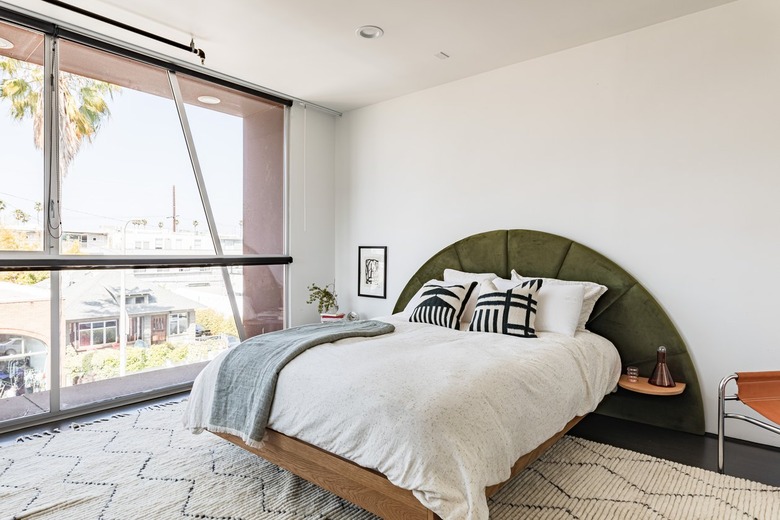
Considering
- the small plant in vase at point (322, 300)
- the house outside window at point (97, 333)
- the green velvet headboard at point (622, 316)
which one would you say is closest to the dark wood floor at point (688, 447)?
the green velvet headboard at point (622, 316)

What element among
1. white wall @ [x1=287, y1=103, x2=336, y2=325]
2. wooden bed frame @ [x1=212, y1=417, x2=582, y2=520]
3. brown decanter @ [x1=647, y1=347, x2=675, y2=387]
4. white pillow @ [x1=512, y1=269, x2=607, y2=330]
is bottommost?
wooden bed frame @ [x1=212, y1=417, x2=582, y2=520]

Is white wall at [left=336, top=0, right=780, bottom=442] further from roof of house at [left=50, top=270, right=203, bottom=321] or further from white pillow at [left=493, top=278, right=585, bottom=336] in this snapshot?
roof of house at [left=50, top=270, right=203, bottom=321]

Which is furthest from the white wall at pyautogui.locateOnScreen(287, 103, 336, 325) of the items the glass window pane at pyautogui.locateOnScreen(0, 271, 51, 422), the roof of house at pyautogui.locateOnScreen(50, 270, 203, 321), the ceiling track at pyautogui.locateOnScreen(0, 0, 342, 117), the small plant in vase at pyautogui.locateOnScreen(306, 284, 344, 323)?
the glass window pane at pyautogui.locateOnScreen(0, 271, 51, 422)

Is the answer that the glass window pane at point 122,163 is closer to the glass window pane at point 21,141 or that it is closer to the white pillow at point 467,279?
the glass window pane at point 21,141

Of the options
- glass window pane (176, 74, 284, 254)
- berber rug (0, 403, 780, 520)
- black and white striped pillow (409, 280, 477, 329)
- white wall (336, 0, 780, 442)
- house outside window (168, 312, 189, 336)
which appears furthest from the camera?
glass window pane (176, 74, 284, 254)

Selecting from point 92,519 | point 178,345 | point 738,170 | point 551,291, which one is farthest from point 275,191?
point 738,170

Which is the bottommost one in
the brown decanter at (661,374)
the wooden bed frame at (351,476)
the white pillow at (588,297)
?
the wooden bed frame at (351,476)

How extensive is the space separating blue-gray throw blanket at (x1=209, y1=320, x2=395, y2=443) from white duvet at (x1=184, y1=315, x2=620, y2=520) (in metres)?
0.05

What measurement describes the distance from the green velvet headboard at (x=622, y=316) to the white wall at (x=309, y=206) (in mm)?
1992

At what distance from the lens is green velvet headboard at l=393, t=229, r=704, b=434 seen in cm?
290

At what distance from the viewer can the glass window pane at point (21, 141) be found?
9.74 feet

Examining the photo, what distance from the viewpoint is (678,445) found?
8.87 ft

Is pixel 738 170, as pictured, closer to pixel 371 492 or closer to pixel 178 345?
pixel 371 492

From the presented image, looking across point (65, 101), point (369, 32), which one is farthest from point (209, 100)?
point (369, 32)
